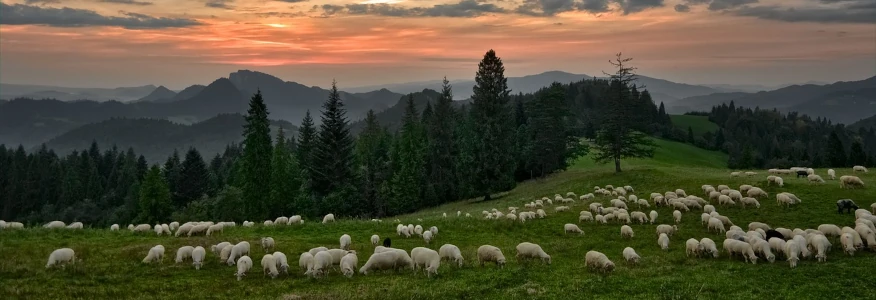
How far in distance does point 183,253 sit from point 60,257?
3943 mm

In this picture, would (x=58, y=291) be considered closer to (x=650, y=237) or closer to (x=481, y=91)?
(x=650, y=237)

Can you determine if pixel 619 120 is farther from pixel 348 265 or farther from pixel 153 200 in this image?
pixel 153 200

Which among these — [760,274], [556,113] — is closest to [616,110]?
[556,113]

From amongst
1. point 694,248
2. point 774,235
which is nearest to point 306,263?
point 694,248

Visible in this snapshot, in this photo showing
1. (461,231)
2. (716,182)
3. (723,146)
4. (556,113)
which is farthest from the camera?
(723,146)

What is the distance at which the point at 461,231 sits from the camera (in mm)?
29891

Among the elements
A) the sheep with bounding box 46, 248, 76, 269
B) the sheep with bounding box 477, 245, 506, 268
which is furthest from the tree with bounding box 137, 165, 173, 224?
the sheep with bounding box 477, 245, 506, 268

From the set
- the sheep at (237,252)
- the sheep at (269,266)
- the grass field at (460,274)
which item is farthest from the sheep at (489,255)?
the sheep at (237,252)

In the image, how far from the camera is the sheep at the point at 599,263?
18453 millimetres

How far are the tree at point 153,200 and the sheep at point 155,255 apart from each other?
2313 inches

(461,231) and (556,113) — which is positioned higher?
(556,113)

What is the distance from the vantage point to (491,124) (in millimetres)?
60562

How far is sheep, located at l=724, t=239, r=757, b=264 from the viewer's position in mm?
19370

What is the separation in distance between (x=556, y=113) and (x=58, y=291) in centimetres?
6209
